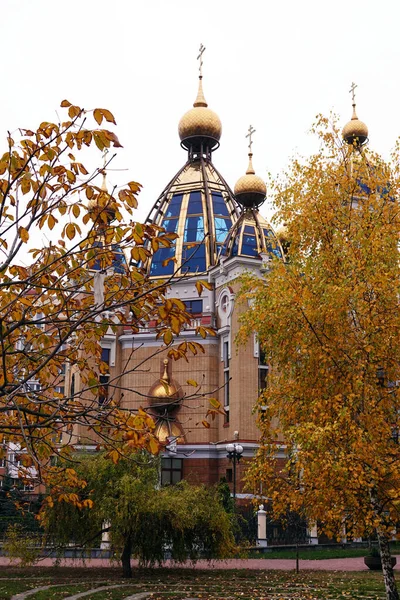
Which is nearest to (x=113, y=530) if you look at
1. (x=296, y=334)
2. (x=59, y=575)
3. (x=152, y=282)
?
(x=59, y=575)

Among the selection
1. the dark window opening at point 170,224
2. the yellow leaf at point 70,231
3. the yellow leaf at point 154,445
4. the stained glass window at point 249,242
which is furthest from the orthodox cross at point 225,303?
the yellow leaf at point 154,445

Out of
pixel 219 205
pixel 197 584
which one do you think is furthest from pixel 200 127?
pixel 197 584

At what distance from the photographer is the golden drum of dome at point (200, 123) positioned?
4906 centimetres

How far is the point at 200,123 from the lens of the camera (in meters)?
49.0

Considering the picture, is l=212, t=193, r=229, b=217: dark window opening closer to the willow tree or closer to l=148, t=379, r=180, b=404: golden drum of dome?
l=148, t=379, r=180, b=404: golden drum of dome

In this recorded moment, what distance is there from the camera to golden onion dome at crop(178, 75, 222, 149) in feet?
161

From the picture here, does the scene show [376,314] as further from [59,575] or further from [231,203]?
[231,203]

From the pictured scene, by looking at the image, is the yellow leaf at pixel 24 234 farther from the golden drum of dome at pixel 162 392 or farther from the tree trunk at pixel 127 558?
the golden drum of dome at pixel 162 392

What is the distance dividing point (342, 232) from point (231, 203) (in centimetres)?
3349

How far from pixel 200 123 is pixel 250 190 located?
9337 millimetres

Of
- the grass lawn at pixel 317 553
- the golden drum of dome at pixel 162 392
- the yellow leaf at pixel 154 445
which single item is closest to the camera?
the yellow leaf at pixel 154 445

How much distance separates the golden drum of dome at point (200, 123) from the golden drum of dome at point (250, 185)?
7.92 m

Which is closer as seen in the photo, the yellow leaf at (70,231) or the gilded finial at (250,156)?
the yellow leaf at (70,231)

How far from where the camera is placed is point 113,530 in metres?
17.2
